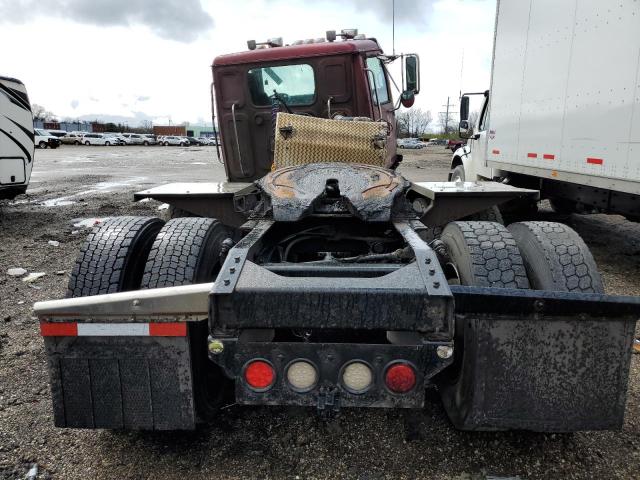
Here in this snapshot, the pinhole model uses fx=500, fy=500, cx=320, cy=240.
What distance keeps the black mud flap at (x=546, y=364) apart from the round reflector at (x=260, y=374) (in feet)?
2.61

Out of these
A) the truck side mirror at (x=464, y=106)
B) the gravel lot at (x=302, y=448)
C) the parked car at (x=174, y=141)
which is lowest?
the parked car at (x=174, y=141)

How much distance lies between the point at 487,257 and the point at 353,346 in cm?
94

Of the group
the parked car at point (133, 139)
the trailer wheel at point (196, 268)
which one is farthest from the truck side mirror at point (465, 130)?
the parked car at point (133, 139)

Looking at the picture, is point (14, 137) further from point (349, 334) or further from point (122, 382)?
point (349, 334)

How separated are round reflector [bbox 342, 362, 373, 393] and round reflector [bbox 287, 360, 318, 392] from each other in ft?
0.39

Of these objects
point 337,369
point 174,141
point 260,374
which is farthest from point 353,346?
A: point 174,141

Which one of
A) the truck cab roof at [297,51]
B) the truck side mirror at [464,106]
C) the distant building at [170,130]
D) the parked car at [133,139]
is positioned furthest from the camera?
the distant building at [170,130]

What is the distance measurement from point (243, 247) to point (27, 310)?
2940 millimetres

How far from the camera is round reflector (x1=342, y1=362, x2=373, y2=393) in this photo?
1.93 m

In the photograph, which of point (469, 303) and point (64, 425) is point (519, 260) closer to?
point (469, 303)

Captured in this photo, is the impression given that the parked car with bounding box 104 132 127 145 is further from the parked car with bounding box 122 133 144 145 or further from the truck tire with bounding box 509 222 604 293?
the truck tire with bounding box 509 222 604 293

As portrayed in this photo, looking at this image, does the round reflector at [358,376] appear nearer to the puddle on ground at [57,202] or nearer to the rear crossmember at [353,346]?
the rear crossmember at [353,346]

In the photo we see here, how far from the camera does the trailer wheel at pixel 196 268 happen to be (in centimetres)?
222

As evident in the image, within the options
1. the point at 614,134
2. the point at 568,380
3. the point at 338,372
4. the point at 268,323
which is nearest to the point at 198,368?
the point at 268,323
